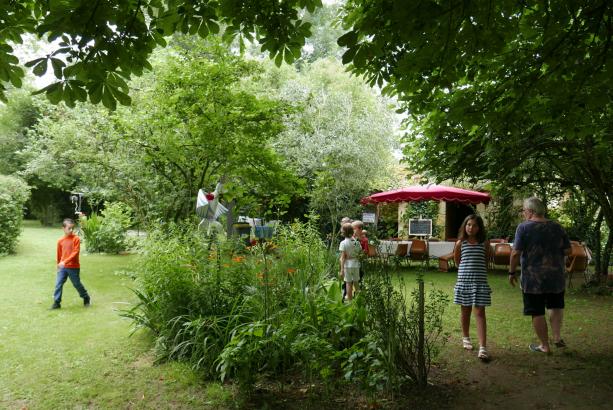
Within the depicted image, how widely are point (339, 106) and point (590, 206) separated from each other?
1181cm

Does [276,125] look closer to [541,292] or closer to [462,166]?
[462,166]

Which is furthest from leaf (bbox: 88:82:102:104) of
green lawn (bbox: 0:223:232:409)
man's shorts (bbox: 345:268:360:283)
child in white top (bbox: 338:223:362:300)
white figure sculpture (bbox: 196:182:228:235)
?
white figure sculpture (bbox: 196:182:228:235)

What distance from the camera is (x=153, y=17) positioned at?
154 inches

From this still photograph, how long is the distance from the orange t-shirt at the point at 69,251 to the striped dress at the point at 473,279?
20.3 feet

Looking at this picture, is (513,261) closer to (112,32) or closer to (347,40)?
(347,40)

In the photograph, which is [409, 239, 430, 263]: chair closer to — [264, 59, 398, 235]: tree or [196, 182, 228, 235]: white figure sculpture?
[264, 59, 398, 235]: tree

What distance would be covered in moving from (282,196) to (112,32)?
5575 mm

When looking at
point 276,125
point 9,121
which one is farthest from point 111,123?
point 9,121

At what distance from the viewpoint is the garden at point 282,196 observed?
11.8 feet

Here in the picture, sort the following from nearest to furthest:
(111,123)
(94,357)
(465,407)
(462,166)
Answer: (465,407)
(94,357)
(462,166)
(111,123)

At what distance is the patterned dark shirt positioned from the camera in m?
4.91

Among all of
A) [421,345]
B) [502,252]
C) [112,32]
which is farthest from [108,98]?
[502,252]

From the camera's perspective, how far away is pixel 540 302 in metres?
4.93

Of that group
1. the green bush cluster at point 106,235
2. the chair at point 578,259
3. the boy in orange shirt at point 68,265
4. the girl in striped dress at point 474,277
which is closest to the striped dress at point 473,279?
the girl in striped dress at point 474,277
